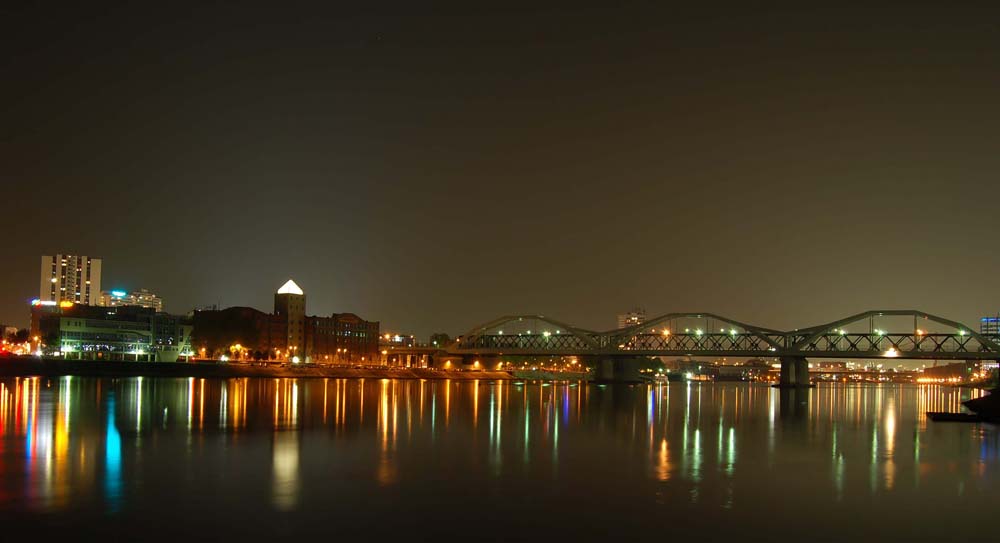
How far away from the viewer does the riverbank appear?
113m

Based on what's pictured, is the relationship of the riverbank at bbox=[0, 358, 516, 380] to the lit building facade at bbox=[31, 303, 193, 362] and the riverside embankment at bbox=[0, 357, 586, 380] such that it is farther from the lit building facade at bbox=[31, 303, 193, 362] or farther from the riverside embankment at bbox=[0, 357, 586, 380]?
the lit building facade at bbox=[31, 303, 193, 362]

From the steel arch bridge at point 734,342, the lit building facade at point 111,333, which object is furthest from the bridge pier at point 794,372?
the lit building facade at point 111,333

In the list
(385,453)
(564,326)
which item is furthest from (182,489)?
(564,326)

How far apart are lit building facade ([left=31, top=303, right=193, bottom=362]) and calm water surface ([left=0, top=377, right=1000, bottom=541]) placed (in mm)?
117061

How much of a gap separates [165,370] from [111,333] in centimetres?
4970

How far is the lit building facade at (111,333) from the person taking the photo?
15600 cm

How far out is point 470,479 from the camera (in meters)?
26.2

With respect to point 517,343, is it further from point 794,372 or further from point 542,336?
point 794,372

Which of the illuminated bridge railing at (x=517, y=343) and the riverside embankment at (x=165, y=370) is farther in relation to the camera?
the illuminated bridge railing at (x=517, y=343)

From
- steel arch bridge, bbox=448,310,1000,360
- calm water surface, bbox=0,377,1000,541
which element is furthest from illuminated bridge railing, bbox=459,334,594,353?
calm water surface, bbox=0,377,1000,541

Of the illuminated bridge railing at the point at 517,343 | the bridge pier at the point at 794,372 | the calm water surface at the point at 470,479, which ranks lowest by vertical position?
the bridge pier at the point at 794,372

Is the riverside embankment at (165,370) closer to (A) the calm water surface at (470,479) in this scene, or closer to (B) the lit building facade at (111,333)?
(B) the lit building facade at (111,333)

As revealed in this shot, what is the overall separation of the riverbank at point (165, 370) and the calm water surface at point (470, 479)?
72482 millimetres

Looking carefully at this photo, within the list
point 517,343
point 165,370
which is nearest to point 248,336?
point 517,343
